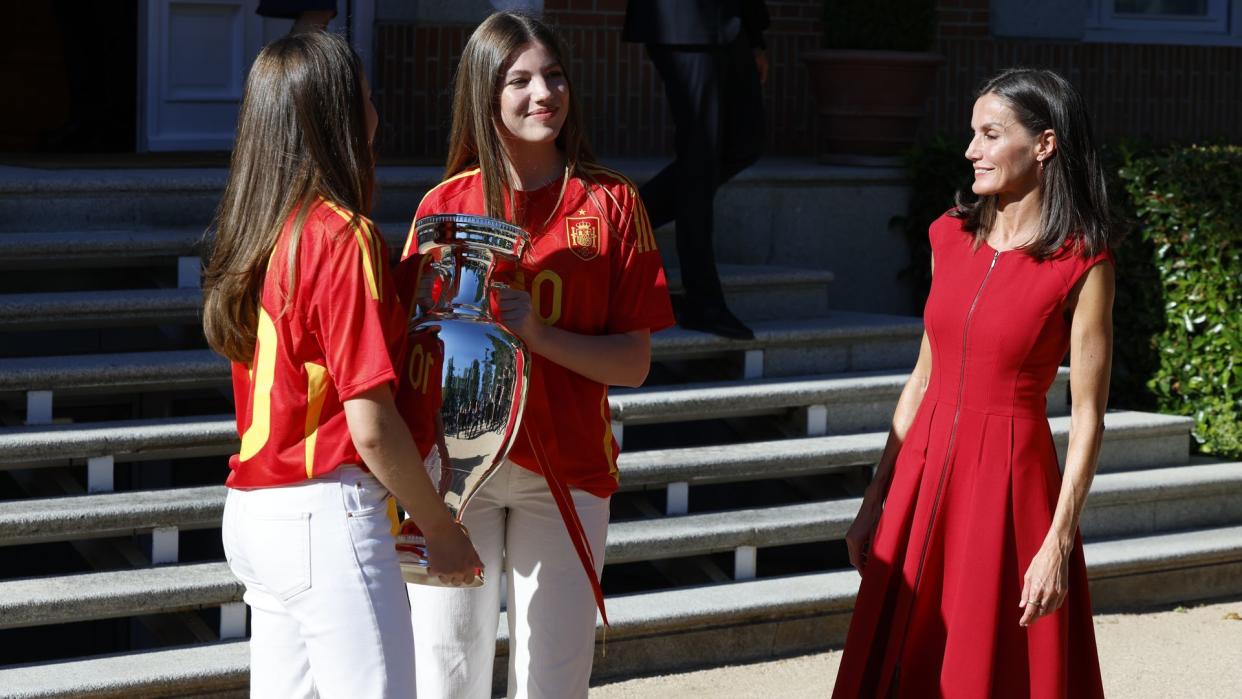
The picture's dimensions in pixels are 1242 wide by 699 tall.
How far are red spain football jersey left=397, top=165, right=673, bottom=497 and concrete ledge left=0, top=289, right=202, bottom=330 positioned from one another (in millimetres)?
2641

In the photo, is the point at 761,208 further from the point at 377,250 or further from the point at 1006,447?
the point at 377,250

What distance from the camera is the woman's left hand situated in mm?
3094

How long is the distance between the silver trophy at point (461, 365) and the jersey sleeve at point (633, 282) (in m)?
0.39

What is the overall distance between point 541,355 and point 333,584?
649 millimetres

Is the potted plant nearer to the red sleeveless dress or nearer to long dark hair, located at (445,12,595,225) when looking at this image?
the red sleeveless dress

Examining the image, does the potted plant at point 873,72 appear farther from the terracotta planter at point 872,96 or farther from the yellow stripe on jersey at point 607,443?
the yellow stripe on jersey at point 607,443

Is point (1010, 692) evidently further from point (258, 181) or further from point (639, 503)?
point (639, 503)

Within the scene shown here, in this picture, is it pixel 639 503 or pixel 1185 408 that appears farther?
pixel 1185 408

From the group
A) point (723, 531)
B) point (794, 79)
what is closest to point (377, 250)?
point (723, 531)

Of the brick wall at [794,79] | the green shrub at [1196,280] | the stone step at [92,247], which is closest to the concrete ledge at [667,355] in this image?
the stone step at [92,247]

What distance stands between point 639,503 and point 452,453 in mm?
2862

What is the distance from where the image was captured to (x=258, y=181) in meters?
2.51

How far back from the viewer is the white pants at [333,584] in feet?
8.11

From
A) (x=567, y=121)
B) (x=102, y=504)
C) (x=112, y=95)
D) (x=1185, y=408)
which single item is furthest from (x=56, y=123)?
(x=567, y=121)
